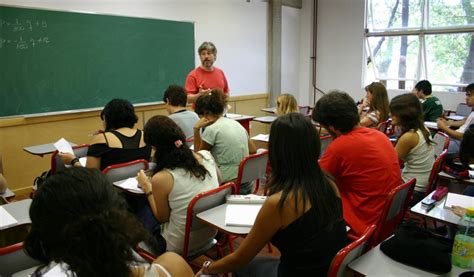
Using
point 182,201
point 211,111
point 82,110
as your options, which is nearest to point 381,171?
point 182,201

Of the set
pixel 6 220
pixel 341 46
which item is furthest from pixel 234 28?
pixel 6 220

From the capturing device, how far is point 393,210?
7.20 feet

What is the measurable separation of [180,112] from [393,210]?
2303 mm

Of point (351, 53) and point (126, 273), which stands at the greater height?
point (351, 53)

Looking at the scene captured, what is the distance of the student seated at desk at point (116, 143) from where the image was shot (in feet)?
9.33

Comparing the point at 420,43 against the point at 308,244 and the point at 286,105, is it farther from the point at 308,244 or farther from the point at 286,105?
the point at 308,244

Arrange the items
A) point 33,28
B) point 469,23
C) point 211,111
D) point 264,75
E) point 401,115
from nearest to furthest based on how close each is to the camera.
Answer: point 401,115
point 211,111
point 33,28
point 469,23
point 264,75

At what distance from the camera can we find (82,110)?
491 cm

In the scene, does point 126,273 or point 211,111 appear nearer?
point 126,273

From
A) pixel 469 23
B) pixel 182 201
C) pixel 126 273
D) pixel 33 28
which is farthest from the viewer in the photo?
pixel 469 23

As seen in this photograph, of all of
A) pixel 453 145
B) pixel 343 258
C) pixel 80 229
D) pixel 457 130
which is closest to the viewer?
pixel 80 229

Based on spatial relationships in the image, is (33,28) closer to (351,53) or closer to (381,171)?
(381,171)

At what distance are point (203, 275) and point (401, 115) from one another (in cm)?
196

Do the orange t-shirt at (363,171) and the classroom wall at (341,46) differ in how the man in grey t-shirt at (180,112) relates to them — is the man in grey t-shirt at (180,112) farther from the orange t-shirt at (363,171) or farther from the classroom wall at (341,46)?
the classroom wall at (341,46)
